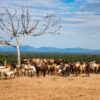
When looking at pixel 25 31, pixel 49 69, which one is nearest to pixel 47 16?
pixel 25 31

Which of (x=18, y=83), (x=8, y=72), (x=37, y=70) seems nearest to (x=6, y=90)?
(x=18, y=83)

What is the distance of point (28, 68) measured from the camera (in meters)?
30.3

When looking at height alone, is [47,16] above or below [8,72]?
above

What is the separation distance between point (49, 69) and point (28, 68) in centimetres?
172

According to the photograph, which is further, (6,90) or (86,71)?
(86,71)

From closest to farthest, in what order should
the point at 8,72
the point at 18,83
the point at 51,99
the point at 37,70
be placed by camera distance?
the point at 51,99, the point at 18,83, the point at 8,72, the point at 37,70

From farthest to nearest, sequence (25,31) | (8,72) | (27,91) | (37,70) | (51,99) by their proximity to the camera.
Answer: (25,31) < (37,70) < (8,72) < (27,91) < (51,99)

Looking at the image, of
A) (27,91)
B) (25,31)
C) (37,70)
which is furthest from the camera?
(25,31)

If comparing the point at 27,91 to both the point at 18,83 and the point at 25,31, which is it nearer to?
the point at 18,83

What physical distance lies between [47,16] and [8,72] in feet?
38.5

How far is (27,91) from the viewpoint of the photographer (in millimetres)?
20578

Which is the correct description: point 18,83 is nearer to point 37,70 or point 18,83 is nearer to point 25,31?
point 37,70

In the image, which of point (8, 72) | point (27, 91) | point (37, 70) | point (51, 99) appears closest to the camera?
point (51, 99)

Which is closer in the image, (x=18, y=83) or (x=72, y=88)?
(x=72, y=88)
